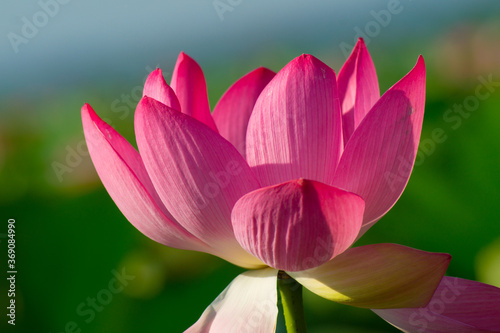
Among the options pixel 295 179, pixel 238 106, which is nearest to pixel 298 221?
pixel 295 179

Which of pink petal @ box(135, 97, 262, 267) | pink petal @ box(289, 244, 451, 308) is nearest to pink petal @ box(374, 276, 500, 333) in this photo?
pink petal @ box(289, 244, 451, 308)

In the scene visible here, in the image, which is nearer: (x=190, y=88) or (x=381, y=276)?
(x=381, y=276)

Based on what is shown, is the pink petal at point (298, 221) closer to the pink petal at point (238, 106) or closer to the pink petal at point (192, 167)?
the pink petal at point (192, 167)

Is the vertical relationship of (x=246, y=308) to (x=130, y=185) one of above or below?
below

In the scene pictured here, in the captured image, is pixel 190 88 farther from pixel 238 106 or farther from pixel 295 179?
pixel 295 179

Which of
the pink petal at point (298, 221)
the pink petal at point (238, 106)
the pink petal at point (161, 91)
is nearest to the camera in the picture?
the pink petal at point (298, 221)

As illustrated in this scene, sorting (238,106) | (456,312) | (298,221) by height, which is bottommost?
(456,312)

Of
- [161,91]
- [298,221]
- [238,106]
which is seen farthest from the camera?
[238,106]

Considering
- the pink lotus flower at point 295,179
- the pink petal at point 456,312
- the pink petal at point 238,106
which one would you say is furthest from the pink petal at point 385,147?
the pink petal at point 238,106

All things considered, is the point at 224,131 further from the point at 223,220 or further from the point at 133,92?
the point at 133,92
